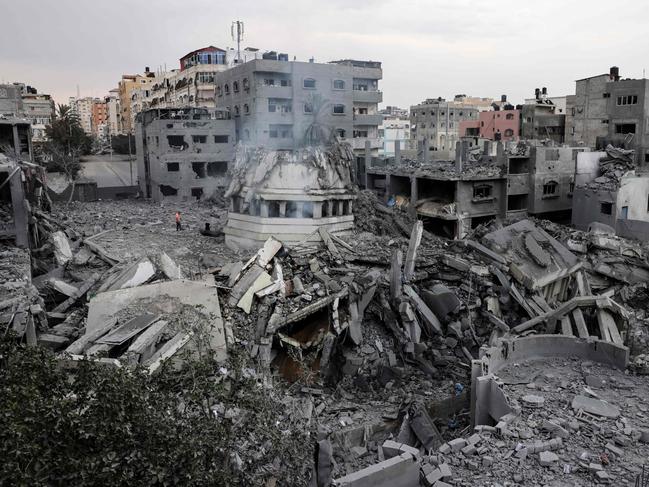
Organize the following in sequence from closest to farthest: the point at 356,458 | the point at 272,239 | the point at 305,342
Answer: the point at 356,458, the point at 305,342, the point at 272,239

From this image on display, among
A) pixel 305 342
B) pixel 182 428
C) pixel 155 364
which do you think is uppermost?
pixel 182 428

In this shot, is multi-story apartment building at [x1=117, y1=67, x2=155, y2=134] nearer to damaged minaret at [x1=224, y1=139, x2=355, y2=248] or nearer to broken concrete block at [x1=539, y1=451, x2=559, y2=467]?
damaged minaret at [x1=224, y1=139, x2=355, y2=248]

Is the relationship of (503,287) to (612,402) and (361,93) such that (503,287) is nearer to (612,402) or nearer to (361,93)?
(612,402)

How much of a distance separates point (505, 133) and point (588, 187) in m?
22.4

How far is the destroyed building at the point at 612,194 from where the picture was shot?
2702 centimetres

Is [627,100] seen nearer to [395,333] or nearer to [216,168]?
[216,168]

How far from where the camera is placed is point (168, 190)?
37.6m

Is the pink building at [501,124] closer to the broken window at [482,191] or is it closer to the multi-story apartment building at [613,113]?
the multi-story apartment building at [613,113]

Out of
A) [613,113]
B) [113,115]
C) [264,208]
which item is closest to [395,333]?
[264,208]

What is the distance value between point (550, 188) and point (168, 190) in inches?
911

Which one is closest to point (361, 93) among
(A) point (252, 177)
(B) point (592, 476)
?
(A) point (252, 177)

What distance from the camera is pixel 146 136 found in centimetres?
3909

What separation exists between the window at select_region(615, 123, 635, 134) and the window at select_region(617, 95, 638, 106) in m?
1.31

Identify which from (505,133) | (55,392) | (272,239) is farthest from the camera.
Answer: (505,133)
